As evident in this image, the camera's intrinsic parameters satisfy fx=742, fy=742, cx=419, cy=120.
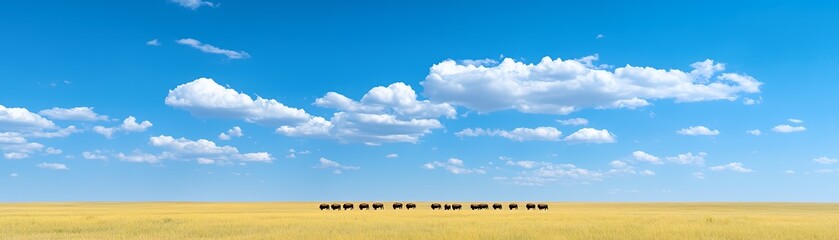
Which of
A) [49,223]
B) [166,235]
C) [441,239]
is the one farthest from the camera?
[49,223]

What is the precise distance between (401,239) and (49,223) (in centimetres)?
2390

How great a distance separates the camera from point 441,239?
2483 cm

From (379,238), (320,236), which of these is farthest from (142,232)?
(379,238)

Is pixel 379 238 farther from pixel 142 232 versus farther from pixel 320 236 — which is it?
pixel 142 232

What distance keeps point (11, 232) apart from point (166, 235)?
8307 millimetres

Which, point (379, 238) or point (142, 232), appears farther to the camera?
point (142, 232)

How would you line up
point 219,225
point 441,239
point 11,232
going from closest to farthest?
point 441,239, point 11,232, point 219,225

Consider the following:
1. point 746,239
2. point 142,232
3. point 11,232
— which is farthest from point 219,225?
point 746,239

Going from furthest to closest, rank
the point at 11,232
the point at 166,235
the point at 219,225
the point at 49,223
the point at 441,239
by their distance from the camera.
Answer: the point at 49,223, the point at 219,225, the point at 11,232, the point at 166,235, the point at 441,239

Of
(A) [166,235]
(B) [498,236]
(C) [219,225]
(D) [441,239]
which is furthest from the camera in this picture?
(C) [219,225]

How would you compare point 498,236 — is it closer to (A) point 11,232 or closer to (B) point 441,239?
(B) point 441,239

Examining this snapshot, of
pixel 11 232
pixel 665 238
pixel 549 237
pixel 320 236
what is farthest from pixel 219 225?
pixel 665 238

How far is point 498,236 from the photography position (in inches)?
1070

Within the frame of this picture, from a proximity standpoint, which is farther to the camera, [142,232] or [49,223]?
[49,223]
